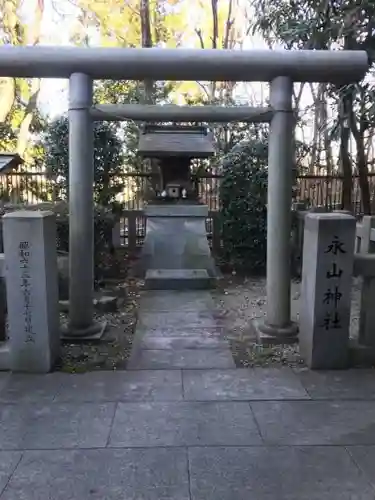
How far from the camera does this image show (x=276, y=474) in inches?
110

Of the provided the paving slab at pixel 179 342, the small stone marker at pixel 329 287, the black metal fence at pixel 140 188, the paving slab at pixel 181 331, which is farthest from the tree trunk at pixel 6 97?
the small stone marker at pixel 329 287

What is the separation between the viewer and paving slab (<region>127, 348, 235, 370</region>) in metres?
4.59

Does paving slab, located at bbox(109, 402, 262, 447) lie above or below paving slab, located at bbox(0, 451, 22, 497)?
below

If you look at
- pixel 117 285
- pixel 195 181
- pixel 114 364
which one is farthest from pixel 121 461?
pixel 195 181

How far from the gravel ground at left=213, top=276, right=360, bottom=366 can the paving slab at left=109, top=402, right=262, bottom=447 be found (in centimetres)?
111

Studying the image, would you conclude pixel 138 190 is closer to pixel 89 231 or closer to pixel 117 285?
pixel 117 285

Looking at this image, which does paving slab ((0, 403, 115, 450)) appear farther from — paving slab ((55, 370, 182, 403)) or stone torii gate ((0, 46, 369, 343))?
stone torii gate ((0, 46, 369, 343))

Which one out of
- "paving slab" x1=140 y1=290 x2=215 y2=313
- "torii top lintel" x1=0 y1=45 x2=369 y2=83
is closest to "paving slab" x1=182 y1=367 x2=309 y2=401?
"paving slab" x1=140 y1=290 x2=215 y2=313

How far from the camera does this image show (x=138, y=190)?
1201 centimetres

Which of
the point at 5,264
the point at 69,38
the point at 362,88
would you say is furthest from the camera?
the point at 69,38

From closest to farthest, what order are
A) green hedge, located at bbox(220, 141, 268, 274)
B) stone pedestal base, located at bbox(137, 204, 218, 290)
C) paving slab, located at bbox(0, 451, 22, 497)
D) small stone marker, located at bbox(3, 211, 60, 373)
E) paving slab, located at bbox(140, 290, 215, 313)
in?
1. paving slab, located at bbox(0, 451, 22, 497)
2. small stone marker, located at bbox(3, 211, 60, 373)
3. paving slab, located at bbox(140, 290, 215, 313)
4. stone pedestal base, located at bbox(137, 204, 218, 290)
5. green hedge, located at bbox(220, 141, 268, 274)

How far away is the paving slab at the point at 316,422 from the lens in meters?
3.19

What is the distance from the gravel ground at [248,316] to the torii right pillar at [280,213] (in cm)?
22

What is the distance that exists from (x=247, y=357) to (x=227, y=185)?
505 cm
